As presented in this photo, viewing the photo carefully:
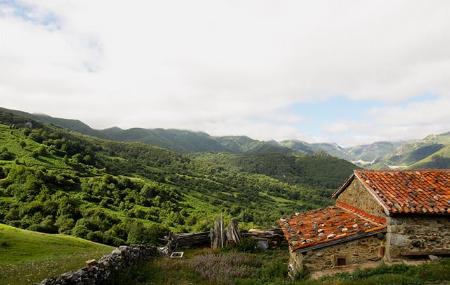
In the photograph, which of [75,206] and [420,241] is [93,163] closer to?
[75,206]

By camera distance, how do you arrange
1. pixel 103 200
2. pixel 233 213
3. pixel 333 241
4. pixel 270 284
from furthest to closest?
pixel 233 213, pixel 103 200, pixel 333 241, pixel 270 284

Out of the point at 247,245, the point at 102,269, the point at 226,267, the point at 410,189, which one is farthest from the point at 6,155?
the point at 410,189

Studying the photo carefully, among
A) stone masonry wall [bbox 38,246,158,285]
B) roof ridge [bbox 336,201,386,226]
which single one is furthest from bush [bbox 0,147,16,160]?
roof ridge [bbox 336,201,386,226]

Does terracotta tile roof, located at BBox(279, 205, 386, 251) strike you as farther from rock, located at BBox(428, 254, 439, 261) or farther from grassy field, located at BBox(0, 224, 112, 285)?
grassy field, located at BBox(0, 224, 112, 285)

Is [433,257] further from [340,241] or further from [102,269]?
[102,269]

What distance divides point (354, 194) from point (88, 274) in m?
18.0

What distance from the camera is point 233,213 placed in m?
153

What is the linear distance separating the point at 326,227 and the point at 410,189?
520 cm

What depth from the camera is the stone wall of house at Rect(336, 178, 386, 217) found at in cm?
2085

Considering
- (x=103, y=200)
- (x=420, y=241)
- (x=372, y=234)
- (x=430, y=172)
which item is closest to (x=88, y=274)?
(x=372, y=234)

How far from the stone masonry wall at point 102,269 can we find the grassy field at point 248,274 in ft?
2.08

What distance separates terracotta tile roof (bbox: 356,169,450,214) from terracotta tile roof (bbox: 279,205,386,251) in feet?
4.80

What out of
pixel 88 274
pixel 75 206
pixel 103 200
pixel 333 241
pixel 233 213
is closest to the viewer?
pixel 88 274

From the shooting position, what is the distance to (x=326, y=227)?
20.8 metres
